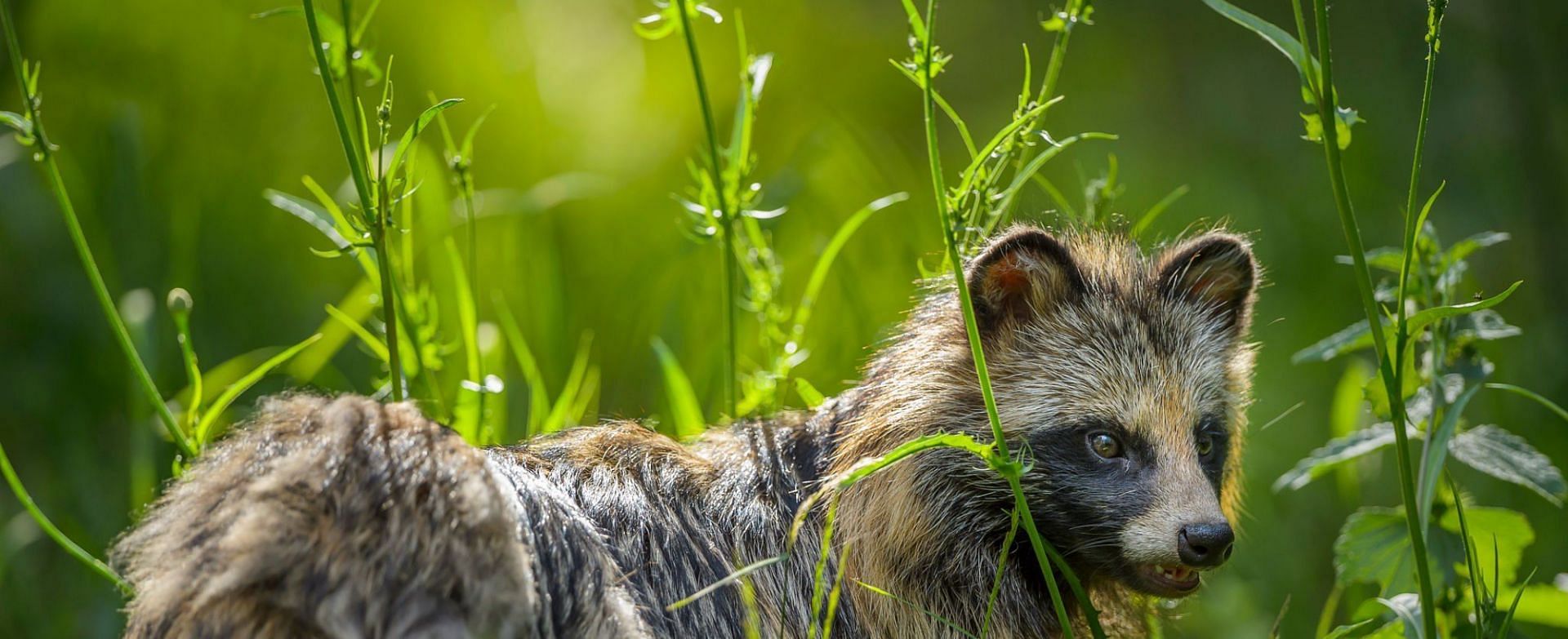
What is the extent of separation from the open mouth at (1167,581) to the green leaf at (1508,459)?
0.73 meters

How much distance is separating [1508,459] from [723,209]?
216 cm

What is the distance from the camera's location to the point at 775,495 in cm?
375

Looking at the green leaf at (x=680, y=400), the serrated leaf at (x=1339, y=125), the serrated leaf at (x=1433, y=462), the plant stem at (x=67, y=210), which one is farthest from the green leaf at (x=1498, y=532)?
the plant stem at (x=67, y=210)

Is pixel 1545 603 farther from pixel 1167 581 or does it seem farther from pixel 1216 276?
pixel 1216 276

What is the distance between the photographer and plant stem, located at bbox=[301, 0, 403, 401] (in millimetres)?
3109

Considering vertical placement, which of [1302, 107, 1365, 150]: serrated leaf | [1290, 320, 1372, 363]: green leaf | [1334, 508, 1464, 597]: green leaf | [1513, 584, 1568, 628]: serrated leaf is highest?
[1302, 107, 1365, 150]: serrated leaf

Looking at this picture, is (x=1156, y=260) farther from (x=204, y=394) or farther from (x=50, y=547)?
(x=50, y=547)

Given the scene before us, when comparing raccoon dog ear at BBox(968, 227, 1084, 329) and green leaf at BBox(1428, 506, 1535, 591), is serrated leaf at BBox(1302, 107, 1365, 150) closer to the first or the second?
raccoon dog ear at BBox(968, 227, 1084, 329)

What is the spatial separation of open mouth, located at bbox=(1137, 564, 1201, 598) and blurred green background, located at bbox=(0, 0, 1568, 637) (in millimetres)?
1367

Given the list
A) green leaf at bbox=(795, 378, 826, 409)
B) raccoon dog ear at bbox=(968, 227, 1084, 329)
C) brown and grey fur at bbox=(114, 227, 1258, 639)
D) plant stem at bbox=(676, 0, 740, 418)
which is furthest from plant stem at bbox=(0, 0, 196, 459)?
raccoon dog ear at bbox=(968, 227, 1084, 329)

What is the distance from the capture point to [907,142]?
915 cm

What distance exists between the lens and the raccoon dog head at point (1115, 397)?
359 centimetres

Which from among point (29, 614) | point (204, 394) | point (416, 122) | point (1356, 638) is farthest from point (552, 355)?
point (1356, 638)

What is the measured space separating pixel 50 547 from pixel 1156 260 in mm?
4887
